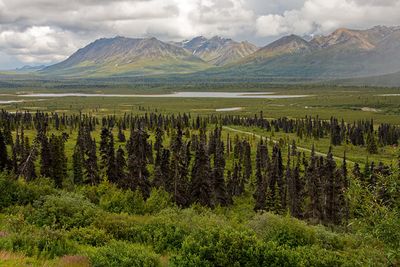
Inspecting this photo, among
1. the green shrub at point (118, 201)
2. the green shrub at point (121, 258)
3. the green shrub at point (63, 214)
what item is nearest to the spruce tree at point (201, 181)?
the green shrub at point (118, 201)

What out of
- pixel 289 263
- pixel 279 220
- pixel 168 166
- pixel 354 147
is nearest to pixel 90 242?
pixel 289 263

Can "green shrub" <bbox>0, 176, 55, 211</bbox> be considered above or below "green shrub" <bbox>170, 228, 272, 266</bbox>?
below

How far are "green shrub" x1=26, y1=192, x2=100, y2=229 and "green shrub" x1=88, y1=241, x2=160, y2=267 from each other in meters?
11.2

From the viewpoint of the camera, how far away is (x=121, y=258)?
71.2 feet

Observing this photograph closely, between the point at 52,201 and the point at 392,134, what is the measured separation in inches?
6743

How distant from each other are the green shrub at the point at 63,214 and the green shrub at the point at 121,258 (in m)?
11.2

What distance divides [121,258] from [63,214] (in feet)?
51.8

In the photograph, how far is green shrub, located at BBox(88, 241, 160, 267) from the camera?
846 inches

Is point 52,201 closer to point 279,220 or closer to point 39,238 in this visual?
point 39,238

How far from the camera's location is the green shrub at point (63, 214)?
3400cm

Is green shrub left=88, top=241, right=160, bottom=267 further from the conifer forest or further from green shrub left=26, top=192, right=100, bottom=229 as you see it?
green shrub left=26, top=192, right=100, bottom=229

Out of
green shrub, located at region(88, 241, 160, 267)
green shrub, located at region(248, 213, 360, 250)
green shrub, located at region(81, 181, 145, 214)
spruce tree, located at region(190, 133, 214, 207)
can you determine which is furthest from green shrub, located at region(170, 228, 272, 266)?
spruce tree, located at region(190, 133, 214, 207)

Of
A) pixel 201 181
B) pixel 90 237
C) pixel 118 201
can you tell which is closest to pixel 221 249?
pixel 90 237

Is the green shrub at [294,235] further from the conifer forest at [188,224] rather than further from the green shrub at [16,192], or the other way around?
the green shrub at [16,192]
